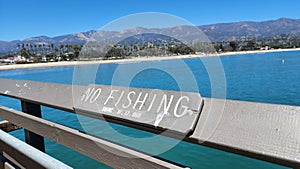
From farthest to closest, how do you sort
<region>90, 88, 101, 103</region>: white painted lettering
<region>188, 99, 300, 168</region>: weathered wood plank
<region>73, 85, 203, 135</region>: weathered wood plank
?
<region>90, 88, 101, 103</region>: white painted lettering, <region>73, 85, 203, 135</region>: weathered wood plank, <region>188, 99, 300, 168</region>: weathered wood plank

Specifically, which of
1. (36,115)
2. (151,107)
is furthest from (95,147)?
(36,115)

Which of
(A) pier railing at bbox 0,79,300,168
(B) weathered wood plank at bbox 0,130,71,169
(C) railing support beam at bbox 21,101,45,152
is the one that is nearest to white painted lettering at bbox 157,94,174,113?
(A) pier railing at bbox 0,79,300,168

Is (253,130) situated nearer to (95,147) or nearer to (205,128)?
(205,128)

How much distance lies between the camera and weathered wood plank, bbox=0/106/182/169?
1366 millimetres

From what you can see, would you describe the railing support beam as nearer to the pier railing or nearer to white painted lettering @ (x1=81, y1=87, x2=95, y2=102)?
the pier railing

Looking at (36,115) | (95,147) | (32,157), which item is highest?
Result: (32,157)

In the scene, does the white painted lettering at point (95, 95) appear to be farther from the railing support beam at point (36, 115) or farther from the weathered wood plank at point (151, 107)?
the railing support beam at point (36, 115)

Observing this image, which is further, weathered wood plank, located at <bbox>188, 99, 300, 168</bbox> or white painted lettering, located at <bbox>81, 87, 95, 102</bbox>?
white painted lettering, located at <bbox>81, 87, 95, 102</bbox>

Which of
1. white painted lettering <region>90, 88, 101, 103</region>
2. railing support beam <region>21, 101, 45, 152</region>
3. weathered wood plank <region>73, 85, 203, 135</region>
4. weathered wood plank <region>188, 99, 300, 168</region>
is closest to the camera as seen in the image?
weathered wood plank <region>188, 99, 300, 168</region>

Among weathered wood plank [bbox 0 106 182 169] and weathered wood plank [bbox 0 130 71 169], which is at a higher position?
weathered wood plank [bbox 0 130 71 169]

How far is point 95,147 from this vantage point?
1701 millimetres

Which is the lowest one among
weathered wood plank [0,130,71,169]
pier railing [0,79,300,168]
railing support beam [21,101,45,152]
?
railing support beam [21,101,45,152]

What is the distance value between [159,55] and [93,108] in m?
2.60

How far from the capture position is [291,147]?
1015 millimetres
